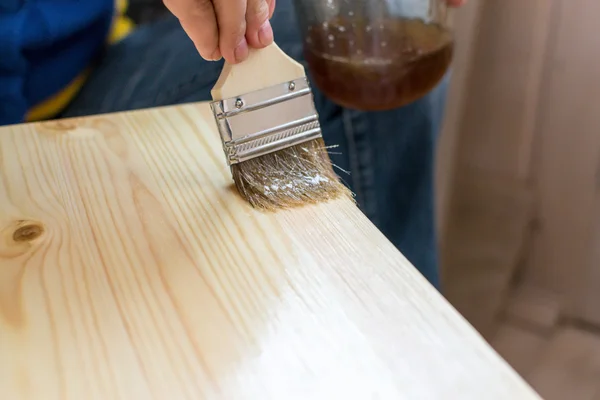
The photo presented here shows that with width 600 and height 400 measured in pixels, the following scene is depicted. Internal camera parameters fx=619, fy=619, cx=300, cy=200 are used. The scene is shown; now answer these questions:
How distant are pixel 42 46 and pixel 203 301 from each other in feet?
1.46

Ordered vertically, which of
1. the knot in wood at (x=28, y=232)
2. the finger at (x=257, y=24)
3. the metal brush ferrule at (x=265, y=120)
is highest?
the finger at (x=257, y=24)

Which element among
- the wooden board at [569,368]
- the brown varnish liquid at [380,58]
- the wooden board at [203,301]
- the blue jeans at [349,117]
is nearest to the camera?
the wooden board at [203,301]

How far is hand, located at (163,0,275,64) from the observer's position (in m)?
0.43

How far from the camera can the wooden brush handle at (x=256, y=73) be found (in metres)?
0.45

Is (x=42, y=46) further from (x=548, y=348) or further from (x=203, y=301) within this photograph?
(x=548, y=348)

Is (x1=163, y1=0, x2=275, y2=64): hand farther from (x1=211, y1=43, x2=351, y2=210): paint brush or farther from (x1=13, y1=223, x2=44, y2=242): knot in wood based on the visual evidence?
(x1=13, y1=223, x2=44, y2=242): knot in wood

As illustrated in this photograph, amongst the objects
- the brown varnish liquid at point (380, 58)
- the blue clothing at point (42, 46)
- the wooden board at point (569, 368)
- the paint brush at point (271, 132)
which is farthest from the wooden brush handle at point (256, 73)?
the wooden board at point (569, 368)

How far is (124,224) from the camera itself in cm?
44

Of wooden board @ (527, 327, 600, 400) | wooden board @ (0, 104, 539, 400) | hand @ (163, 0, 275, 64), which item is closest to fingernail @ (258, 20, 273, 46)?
hand @ (163, 0, 275, 64)

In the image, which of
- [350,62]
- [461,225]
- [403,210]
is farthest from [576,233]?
[350,62]

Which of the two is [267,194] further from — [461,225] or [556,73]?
[461,225]

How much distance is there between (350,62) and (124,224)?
0.85ft

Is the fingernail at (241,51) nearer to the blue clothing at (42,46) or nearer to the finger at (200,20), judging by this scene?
the finger at (200,20)

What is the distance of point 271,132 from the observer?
0.48 m
